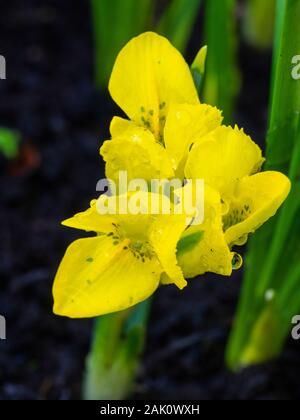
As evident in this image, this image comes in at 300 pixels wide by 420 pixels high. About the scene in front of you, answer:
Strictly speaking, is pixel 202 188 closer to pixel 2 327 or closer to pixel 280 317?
pixel 280 317

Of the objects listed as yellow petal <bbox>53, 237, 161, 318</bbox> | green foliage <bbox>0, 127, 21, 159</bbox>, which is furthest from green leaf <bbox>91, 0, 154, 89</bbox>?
yellow petal <bbox>53, 237, 161, 318</bbox>

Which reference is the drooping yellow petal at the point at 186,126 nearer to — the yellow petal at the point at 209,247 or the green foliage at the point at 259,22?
the yellow petal at the point at 209,247

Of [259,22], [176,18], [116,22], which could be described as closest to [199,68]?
[176,18]

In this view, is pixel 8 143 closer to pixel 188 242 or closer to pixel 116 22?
pixel 116 22

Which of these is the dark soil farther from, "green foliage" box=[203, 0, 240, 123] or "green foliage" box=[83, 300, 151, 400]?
"green foliage" box=[203, 0, 240, 123]
